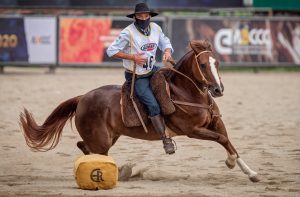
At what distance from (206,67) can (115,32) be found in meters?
15.0

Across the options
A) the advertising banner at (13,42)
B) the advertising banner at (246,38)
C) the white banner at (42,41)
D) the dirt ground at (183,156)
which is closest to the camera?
the dirt ground at (183,156)

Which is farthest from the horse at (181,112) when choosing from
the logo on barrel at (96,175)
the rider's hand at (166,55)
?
the logo on barrel at (96,175)

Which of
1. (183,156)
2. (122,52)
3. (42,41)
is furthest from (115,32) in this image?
(122,52)

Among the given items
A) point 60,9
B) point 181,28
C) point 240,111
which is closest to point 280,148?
point 240,111

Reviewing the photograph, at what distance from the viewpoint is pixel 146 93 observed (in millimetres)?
8914

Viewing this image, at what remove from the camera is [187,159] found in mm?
10625

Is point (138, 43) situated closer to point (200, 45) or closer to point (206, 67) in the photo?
point (200, 45)

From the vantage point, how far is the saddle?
889 centimetres

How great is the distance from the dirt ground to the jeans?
87 centimetres

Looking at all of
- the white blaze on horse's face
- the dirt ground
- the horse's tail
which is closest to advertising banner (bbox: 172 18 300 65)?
the dirt ground

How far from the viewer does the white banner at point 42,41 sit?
76.3ft

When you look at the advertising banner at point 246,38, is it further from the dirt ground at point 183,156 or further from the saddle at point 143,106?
the saddle at point 143,106

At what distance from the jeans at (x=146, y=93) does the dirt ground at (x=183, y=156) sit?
34.1 inches

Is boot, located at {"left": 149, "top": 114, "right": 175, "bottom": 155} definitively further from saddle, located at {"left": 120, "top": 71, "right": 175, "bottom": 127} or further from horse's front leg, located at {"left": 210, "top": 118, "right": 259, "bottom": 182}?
horse's front leg, located at {"left": 210, "top": 118, "right": 259, "bottom": 182}
